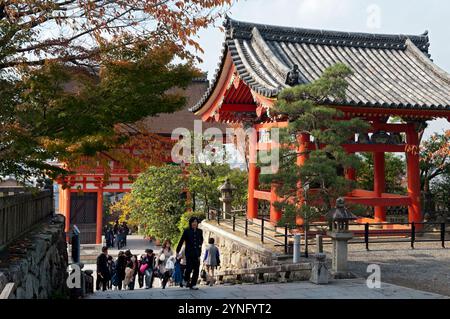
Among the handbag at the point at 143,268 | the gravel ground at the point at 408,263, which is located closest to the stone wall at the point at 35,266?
the handbag at the point at 143,268

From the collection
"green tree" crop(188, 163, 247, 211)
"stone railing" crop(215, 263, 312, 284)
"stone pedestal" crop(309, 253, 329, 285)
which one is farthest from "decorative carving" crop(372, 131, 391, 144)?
"green tree" crop(188, 163, 247, 211)

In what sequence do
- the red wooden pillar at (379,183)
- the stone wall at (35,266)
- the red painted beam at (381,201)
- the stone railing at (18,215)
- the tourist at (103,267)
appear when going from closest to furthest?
the stone wall at (35,266) → the stone railing at (18,215) → the tourist at (103,267) → the red painted beam at (381,201) → the red wooden pillar at (379,183)

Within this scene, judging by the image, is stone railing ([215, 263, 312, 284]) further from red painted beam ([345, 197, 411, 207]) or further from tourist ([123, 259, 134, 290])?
red painted beam ([345, 197, 411, 207])

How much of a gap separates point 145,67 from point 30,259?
362 cm

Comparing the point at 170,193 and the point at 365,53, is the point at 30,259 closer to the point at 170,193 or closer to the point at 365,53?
the point at 365,53

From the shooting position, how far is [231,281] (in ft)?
46.5

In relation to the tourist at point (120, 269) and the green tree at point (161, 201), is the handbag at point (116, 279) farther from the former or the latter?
the green tree at point (161, 201)

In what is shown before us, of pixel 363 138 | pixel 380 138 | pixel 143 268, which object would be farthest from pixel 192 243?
pixel 380 138

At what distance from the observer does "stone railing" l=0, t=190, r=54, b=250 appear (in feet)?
25.4

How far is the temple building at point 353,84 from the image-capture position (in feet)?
50.3

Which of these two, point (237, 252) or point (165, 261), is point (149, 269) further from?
point (237, 252)

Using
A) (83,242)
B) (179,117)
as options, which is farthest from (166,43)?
(179,117)

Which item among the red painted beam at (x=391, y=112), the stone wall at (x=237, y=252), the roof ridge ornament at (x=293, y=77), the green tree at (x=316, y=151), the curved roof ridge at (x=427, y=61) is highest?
the curved roof ridge at (x=427, y=61)

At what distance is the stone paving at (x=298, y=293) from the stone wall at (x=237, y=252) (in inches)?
110
